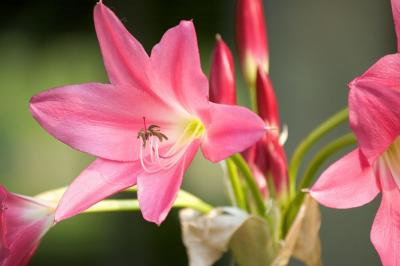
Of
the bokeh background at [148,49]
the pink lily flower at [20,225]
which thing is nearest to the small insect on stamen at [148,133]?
the pink lily flower at [20,225]

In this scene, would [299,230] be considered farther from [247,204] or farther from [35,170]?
[35,170]

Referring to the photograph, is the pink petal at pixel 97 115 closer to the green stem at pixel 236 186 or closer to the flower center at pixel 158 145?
the flower center at pixel 158 145

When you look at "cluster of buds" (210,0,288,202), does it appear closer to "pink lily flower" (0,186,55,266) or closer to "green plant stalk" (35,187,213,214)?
"green plant stalk" (35,187,213,214)

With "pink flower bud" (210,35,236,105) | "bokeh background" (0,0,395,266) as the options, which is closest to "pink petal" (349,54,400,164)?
"pink flower bud" (210,35,236,105)

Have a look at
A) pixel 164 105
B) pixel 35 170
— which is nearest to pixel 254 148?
pixel 164 105

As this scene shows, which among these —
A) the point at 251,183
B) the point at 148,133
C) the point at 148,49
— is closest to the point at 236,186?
the point at 251,183
